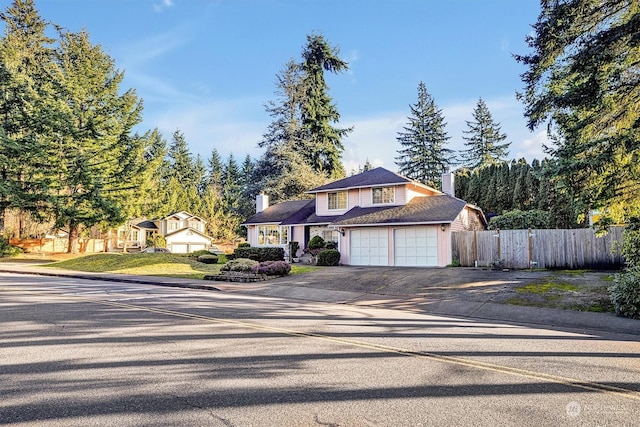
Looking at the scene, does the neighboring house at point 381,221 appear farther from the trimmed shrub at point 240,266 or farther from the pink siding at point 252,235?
the trimmed shrub at point 240,266

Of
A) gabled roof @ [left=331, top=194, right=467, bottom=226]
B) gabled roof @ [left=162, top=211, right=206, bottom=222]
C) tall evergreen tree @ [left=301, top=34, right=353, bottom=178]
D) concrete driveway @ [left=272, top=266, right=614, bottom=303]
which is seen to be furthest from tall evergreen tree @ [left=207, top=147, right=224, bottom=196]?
concrete driveway @ [left=272, top=266, right=614, bottom=303]

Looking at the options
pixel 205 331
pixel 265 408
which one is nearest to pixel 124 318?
pixel 205 331

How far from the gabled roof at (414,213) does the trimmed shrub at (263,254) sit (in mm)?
6150

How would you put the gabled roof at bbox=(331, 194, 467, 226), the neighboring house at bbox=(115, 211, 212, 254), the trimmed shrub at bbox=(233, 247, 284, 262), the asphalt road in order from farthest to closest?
the neighboring house at bbox=(115, 211, 212, 254)
the trimmed shrub at bbox=(233, 247, 284, 262)
the gabled roof at bbox=(331, 194, 467, 226)
the asphalt road

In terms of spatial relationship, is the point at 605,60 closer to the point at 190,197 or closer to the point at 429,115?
the point at 429,115

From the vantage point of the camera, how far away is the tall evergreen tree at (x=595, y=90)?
33.0 feet

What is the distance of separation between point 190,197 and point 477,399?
198 feet

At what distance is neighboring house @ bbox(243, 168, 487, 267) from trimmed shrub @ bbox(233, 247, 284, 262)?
164cm

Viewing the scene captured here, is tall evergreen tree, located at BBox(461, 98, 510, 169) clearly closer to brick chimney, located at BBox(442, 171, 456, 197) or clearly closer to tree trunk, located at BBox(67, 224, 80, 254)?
brick chimney, located at BBox(442, 171, 456, 197)

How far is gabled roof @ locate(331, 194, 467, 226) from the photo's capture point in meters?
23.2

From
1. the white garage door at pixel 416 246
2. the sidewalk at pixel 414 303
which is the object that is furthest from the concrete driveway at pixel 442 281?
the white garage door at pixel 416 246

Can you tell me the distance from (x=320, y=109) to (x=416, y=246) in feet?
109

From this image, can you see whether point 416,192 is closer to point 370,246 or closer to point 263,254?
point 370,246

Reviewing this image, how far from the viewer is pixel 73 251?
37.0m
